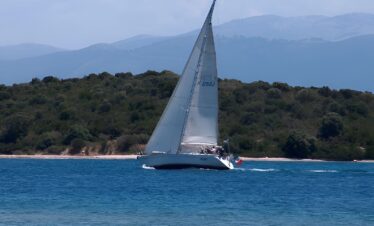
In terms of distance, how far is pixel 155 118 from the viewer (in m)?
91.7

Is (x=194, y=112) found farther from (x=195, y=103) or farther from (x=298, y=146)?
(x=298, y=146)

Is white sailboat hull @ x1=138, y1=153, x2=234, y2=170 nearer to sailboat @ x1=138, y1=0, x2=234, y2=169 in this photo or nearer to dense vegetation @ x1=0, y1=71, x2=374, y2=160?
sailboat @ x1=138, y1=0, x2=234, y2=169

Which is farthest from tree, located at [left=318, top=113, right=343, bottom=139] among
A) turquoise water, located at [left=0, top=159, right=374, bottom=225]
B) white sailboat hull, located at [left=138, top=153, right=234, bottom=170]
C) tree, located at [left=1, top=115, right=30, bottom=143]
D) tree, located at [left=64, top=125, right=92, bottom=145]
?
white sailboat hull, located at [left=138, top=153, right=234, bottom=170]

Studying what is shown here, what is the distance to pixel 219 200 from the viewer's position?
45031 millimetres

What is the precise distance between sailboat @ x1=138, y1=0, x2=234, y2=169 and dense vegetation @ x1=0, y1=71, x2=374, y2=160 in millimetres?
24782

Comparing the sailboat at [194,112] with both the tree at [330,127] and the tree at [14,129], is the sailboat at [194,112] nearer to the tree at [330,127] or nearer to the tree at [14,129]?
the tree at [14,129]

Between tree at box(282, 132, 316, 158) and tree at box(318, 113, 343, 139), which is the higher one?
tree at box(318, 113, 343, 139)

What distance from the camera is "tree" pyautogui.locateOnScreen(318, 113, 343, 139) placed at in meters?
90.2

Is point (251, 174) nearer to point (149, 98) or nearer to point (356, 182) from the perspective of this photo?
point (356, 182)

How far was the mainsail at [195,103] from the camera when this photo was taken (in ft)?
195

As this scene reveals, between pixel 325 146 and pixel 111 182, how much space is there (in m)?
36.5

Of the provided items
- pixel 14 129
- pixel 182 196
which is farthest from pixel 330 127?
pixel 182 196

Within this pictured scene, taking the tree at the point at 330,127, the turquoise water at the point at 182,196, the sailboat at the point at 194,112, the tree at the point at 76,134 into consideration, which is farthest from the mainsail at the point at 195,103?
the tree at the point at 330,127

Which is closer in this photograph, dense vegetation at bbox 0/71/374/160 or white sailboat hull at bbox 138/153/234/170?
white sailboat hull at bbox 138/153/234/170
